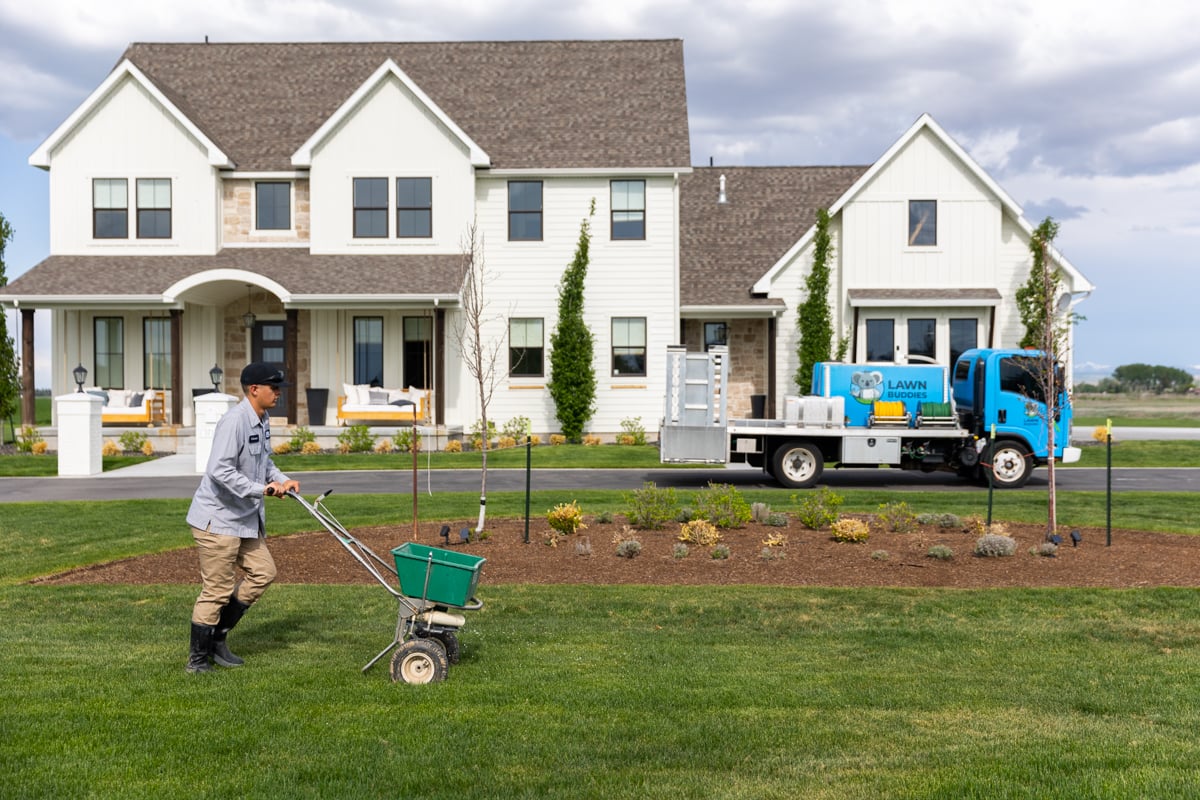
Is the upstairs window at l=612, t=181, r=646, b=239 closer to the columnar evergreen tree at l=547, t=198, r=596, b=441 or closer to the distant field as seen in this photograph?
the columnar evergreen tree at l=547, t=198, r=596, b=441

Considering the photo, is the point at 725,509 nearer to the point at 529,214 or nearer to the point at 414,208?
the point at 529,214

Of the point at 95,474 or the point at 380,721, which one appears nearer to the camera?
the point at 380,721

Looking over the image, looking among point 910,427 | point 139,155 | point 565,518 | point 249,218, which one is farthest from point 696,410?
point 139,155

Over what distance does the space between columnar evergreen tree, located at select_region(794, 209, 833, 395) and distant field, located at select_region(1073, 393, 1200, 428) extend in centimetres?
1553

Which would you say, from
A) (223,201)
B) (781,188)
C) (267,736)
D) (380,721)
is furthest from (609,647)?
(781,188)

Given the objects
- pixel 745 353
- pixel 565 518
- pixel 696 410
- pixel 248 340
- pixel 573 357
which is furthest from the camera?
pixel 745 353

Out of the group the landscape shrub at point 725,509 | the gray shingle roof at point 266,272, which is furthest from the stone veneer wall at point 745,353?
the landscape shrub at point 725,509

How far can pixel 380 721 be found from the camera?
6.26 metres

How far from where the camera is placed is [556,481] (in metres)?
20.9

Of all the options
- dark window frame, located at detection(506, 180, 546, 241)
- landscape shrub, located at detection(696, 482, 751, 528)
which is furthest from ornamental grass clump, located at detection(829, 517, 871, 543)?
dark window frame, located at detection(506, 180, 546, 241)

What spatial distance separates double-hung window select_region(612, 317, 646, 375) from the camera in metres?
29.6

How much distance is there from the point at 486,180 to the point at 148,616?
837 inches

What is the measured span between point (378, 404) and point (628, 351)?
22.3 feet

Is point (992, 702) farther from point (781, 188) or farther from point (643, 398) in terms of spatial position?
point (781, 188)
